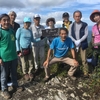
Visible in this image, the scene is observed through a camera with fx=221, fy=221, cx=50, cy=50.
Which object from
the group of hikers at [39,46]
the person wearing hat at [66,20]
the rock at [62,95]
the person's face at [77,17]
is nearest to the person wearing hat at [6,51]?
the group of hikers at [39,46]

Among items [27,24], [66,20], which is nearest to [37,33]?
[27,24]

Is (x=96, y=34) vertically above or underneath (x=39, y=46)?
above

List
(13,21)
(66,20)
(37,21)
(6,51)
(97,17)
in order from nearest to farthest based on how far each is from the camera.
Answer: (6,51) → (97,17) → (37,21) → (13,21) → (66,20)

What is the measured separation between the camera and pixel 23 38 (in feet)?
24.3

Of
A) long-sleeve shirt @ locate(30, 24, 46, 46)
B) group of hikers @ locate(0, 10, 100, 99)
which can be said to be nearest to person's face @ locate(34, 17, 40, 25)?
group of hikers @ locate(0, 10, 100, 99)

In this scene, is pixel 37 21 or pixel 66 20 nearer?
pixel 37 21

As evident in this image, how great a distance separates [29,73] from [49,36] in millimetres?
1546

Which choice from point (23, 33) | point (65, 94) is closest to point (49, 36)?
point (23, 33)

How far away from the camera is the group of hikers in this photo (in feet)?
21.4

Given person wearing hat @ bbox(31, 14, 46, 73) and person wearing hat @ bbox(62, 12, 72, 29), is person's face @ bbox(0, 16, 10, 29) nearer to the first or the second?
person wearing hat @ bbox(31, 14, 46, 73)

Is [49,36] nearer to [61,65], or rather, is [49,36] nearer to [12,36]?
[61,65]

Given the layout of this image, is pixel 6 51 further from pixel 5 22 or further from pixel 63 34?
pixel 63 34

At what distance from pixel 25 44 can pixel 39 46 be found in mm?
763

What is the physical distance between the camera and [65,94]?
661 cm
